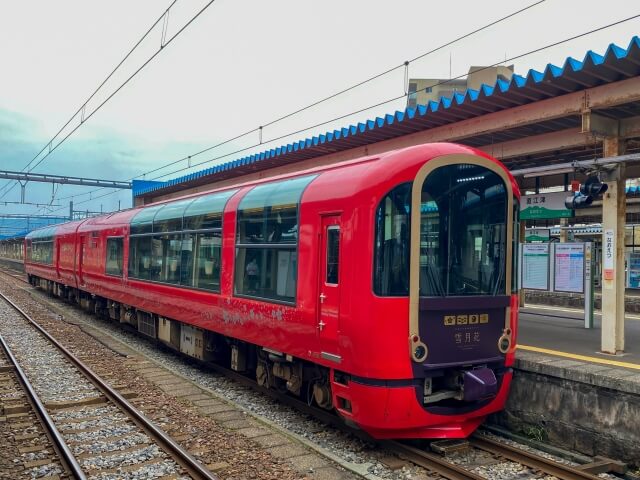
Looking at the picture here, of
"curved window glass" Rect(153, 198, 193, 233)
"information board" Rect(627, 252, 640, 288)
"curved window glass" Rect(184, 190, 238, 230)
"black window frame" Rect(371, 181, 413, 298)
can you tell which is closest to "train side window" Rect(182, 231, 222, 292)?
"curved window glass" Rect(184, 190, 238, 230)

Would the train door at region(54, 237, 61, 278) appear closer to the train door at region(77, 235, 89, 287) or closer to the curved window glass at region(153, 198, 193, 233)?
the train door at region(77, 235, 89, 287)

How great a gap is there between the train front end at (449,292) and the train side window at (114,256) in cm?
877

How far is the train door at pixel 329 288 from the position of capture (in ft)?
17.7

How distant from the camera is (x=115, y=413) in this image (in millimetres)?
6855

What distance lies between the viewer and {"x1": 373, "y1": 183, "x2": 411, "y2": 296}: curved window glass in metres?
5.13

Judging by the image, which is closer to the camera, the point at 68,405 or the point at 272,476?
the point at 272,476

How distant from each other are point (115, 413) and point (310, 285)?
3.05m

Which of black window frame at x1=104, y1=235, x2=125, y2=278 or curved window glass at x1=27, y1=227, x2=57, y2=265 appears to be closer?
black window frame at x1=104, y1=235, x2=125, y2=278

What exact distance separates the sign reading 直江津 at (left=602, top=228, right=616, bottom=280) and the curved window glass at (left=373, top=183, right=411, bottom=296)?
3.71m

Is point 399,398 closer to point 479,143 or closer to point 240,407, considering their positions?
point 240,407

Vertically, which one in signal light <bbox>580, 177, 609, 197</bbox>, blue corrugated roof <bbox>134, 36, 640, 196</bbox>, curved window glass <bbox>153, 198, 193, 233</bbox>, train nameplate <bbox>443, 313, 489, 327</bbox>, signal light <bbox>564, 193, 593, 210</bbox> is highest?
blue corrugated roof <bbox>134, 36, 640, 196</bbox>

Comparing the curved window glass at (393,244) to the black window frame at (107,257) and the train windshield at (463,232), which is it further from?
the black window frame at (107,257)

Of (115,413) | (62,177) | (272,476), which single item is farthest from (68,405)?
(62,177)

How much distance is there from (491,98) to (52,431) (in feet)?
21.9
